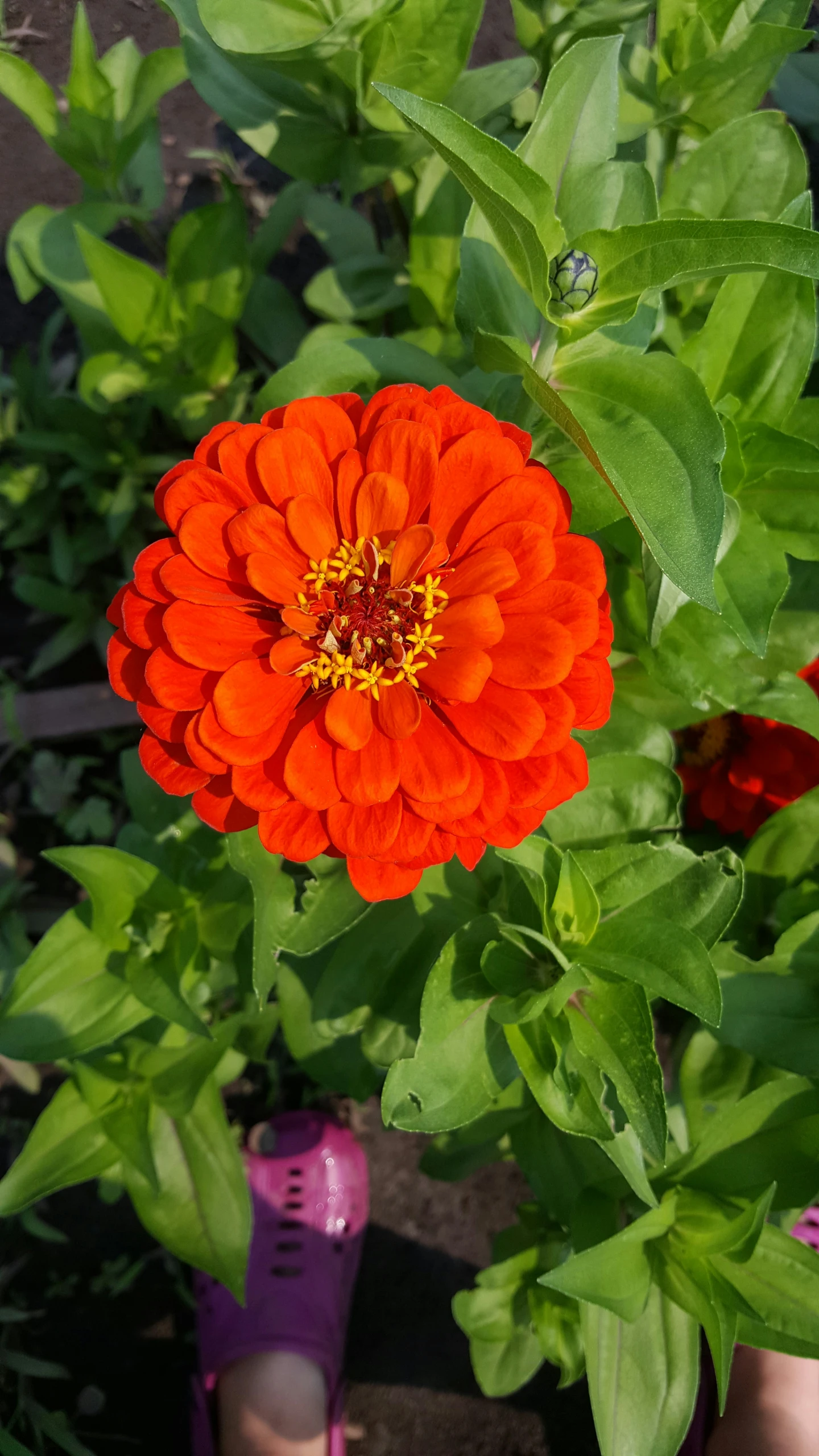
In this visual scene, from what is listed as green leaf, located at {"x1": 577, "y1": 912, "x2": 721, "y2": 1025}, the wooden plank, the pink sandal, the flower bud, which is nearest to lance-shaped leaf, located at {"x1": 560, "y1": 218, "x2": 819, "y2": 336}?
the flower bud

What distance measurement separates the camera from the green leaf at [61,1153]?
1174mm

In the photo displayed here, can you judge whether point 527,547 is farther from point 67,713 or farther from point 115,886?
point 67,713

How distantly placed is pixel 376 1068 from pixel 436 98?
1.24 meters

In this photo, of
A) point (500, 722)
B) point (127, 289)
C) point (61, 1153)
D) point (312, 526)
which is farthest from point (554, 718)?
point (127, 289)

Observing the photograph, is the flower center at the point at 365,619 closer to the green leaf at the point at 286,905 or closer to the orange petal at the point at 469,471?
the orange petal at the point at 469,471

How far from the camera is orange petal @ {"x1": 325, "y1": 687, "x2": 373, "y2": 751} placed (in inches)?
29.5

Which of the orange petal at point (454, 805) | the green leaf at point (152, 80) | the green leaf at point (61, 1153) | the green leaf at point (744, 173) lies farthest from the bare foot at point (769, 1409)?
the green leaf at point (152, 80)

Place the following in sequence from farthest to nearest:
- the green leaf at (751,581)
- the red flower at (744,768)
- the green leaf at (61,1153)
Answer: the red flower at (744,768) → the green leaf at (61,1153) → the green leaf at (751,581)

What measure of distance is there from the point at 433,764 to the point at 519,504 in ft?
0.71

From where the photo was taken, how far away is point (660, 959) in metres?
0.88

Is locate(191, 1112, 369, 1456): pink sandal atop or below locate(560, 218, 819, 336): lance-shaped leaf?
below

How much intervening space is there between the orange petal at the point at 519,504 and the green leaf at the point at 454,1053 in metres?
0.42

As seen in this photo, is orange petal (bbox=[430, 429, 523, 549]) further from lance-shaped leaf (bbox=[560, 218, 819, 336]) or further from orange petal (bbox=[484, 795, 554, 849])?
orange petal (bbox=[484, 795, 554, 849])

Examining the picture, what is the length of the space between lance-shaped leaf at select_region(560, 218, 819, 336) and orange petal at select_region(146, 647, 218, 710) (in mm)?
410
